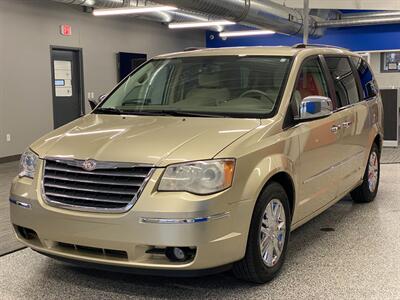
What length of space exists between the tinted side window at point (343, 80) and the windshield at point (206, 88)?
789 mm

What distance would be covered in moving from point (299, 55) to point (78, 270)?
2.31m

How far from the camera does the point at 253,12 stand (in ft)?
32.4

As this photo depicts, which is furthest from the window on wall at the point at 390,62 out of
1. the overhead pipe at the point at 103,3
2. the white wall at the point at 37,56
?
the overhead pipe at the point at 103,3

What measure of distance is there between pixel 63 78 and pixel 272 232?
8.96m

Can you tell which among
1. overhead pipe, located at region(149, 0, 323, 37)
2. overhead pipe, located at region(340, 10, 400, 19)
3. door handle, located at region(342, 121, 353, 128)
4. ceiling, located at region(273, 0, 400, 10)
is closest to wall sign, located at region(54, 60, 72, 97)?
overhead pipe, located at region(149, 0, 323, 37)

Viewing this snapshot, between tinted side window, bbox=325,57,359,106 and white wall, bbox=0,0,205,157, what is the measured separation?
694 centimetres

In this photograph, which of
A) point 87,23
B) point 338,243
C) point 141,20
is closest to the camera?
point 338,243

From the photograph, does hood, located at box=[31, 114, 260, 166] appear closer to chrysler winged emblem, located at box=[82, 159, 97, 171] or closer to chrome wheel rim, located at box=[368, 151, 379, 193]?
chrysler winged emblem, located at box=[82, 159, 97, 171]

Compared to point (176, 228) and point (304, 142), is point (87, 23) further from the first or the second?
point (176, 228)

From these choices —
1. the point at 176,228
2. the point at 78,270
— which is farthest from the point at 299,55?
the point at 78,270

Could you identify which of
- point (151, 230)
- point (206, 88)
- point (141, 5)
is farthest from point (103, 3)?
point (151, 230)

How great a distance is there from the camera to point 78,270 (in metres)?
3.80

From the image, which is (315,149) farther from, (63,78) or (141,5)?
(63,78)

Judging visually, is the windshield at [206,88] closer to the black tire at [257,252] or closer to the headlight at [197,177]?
the black tire at [257,252]
